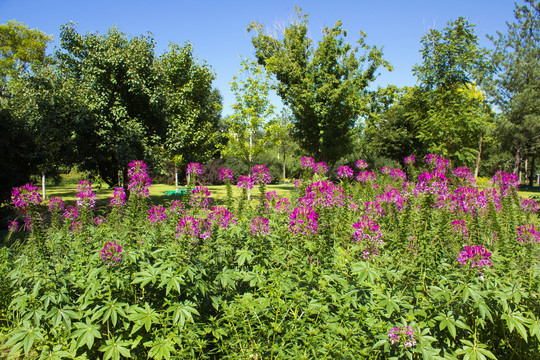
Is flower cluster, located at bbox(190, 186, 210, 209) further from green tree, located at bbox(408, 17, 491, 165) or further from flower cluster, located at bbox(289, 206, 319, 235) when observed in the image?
green tree, located at bbox(408, 17, 491, 165)

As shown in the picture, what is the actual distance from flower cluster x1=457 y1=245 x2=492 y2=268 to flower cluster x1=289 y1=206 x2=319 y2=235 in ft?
4.53

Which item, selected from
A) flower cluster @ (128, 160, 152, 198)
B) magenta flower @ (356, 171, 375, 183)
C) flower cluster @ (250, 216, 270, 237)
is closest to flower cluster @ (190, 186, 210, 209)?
flower cluster @ (128, 160, 152, 198)

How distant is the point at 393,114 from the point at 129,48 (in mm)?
19096

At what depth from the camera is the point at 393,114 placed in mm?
23781

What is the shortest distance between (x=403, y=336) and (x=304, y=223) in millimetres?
1546

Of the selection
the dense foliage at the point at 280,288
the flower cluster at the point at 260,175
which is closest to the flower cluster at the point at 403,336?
the dense foliage at the point at 280,288

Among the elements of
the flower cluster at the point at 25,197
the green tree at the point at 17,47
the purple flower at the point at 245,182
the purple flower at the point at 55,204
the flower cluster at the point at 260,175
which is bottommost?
the purple flower at the point at 55,204

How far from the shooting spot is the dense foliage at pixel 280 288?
7.61 ft

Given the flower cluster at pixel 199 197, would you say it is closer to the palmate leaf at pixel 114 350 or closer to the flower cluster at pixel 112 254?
the flower cluster at pixel 112 254

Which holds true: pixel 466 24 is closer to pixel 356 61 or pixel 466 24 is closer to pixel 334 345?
pixel 356 61

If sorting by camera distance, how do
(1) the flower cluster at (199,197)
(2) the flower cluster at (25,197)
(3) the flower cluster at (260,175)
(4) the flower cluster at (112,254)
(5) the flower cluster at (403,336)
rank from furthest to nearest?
(3) the flower cluster at (260,175) < (1) the flower cluster at (199,197) < (2) the flower cluster at (25,197) < (4) the flower cluster at (112,254) < (5) the flower cluster at (403,336)

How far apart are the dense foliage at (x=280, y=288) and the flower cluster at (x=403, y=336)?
0.04ft

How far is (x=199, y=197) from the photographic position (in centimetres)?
390

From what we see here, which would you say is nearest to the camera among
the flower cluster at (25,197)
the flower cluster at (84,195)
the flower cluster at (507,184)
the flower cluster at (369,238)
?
the flower cluster at (369,238)
